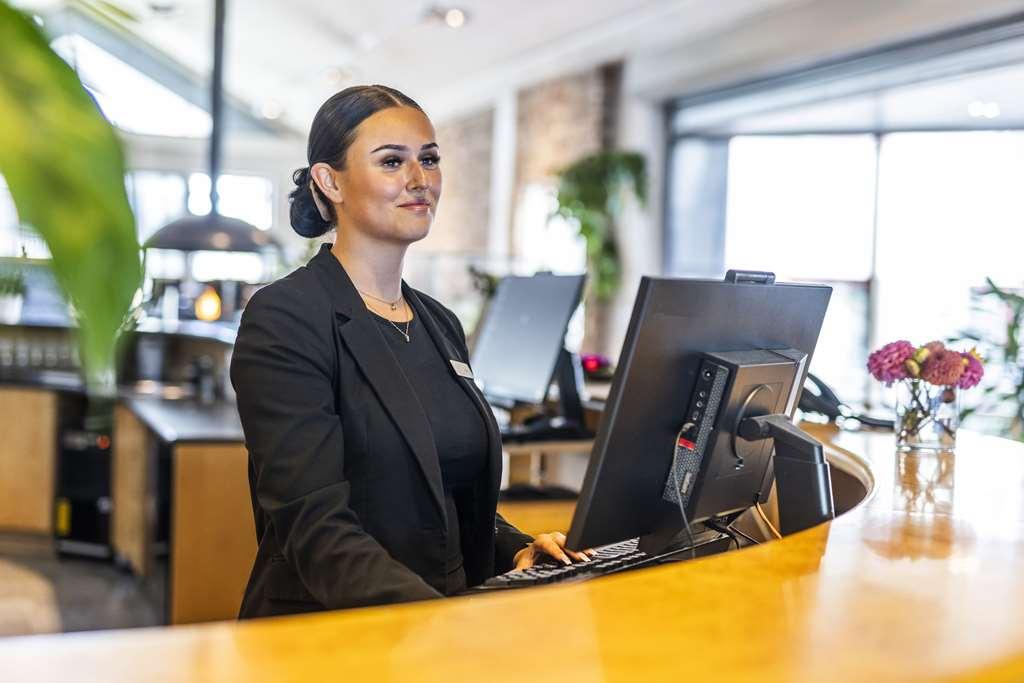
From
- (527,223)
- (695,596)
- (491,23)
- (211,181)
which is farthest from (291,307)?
(527,223)

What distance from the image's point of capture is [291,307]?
1.74 metres

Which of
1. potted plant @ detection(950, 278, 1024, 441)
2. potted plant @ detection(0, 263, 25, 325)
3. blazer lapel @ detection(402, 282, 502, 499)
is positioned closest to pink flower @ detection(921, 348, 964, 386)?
blazer lapel @ detection(402, 282, 502, 499)

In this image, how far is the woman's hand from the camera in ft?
6.02

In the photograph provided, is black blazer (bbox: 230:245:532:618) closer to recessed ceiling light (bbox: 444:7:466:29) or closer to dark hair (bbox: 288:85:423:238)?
dark hair (bbox: 288:85:423:238)

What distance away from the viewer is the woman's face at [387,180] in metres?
1.90

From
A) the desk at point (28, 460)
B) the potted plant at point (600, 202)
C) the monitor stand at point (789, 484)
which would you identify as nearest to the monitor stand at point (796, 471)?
the monitor stand at point (789, 484)

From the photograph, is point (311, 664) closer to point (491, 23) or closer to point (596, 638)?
point (596, 638)

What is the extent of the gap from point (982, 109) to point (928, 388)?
13.2 ft

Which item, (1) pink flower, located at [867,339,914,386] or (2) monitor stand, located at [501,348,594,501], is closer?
(1) pink flower, located at [867,339,914,386]

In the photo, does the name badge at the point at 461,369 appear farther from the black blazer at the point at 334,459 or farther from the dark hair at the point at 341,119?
the dark hair at the point at 341,119

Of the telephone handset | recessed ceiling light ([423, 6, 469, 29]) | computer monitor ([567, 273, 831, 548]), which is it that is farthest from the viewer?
recessed ceiling light ([423, 6, 469, 29])

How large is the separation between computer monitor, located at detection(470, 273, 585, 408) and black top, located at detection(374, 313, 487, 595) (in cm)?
156

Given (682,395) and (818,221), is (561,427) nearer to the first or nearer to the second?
(682,395)

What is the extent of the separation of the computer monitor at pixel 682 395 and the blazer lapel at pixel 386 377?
0.93 feet
